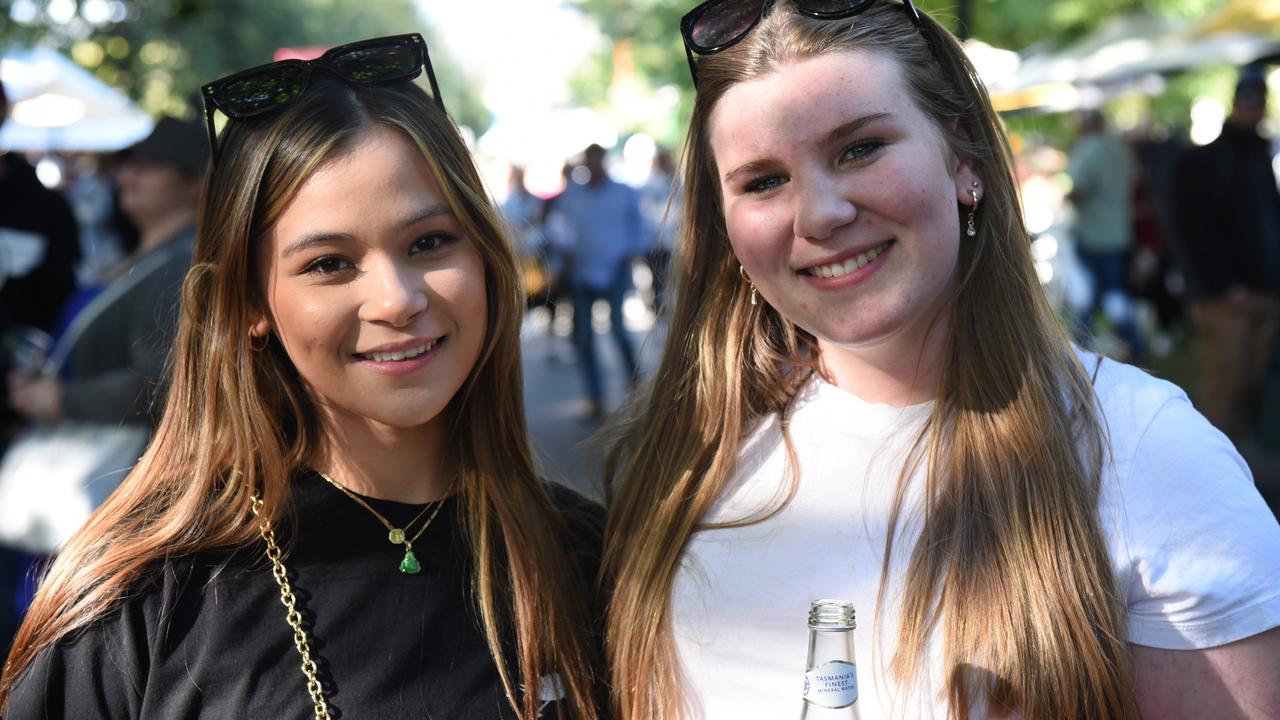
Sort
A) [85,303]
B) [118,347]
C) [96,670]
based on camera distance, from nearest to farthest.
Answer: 1. [96,670]
2. [118,347]
3. [85,303]

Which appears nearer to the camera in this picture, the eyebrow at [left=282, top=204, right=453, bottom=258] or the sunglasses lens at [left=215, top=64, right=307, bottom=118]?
the eyebrow at [left=282, top=204, right=453, bottom=258]

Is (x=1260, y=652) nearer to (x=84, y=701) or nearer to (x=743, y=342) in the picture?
(x=743, y=342)

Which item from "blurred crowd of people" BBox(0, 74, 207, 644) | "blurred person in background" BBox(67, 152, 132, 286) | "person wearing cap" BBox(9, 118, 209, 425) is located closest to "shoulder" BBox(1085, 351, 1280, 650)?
"blurred crowd of people" BBox(0, 74, 207, 644)

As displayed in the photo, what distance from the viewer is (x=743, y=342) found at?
2475 millimetres

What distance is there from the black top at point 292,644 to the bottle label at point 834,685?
2.18 ft

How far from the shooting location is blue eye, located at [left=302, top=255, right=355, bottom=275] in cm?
212

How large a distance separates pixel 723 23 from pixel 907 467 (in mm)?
861

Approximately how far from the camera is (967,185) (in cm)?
223

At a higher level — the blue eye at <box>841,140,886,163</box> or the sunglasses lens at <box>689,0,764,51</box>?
the sunglasses lens at <box>689,0,764,51</box>

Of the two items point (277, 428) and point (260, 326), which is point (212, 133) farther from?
point (277, 428)

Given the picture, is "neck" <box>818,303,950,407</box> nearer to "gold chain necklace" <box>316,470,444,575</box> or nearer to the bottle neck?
the bottle neck

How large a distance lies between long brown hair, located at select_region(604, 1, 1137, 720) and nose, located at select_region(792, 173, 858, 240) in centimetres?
23

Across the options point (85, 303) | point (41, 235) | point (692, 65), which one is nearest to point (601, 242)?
point (41, 235)

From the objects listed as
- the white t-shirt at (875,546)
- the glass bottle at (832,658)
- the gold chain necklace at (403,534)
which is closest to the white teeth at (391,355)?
the gold chain necklace at (403,534)
